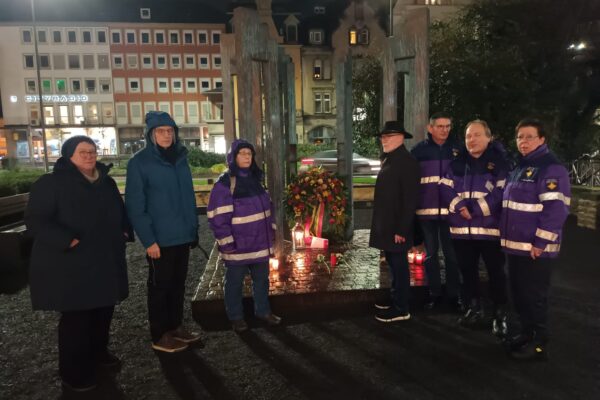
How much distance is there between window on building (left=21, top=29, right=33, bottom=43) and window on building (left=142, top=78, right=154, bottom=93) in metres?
11.6

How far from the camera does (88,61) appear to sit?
157ft

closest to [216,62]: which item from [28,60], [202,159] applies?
[28,60]

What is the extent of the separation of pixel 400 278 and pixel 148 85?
48.6 meters

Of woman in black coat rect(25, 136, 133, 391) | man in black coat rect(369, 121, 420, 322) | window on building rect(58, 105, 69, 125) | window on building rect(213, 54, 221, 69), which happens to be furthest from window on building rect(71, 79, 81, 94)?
man in black coat rect(369, 121, 420, 322)

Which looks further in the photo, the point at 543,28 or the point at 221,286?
the point at 543,28

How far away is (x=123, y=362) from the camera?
4.12m

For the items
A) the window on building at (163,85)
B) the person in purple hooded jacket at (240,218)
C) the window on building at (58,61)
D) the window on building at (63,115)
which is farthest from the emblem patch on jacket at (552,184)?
the window on building at (58,61)

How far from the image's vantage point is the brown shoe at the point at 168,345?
4262 millimetres

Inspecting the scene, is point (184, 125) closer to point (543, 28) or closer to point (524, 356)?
point (543, 28)

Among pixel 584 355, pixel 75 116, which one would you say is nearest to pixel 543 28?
pixel 584 355

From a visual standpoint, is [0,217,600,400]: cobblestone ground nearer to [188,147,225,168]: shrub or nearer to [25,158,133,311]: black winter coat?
[25,158,133,311]: black winter coat

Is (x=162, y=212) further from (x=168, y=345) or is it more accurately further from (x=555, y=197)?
(x=555, y=197)

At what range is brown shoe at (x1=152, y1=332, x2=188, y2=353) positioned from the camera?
426 cm

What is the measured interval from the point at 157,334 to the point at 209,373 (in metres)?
0.77
